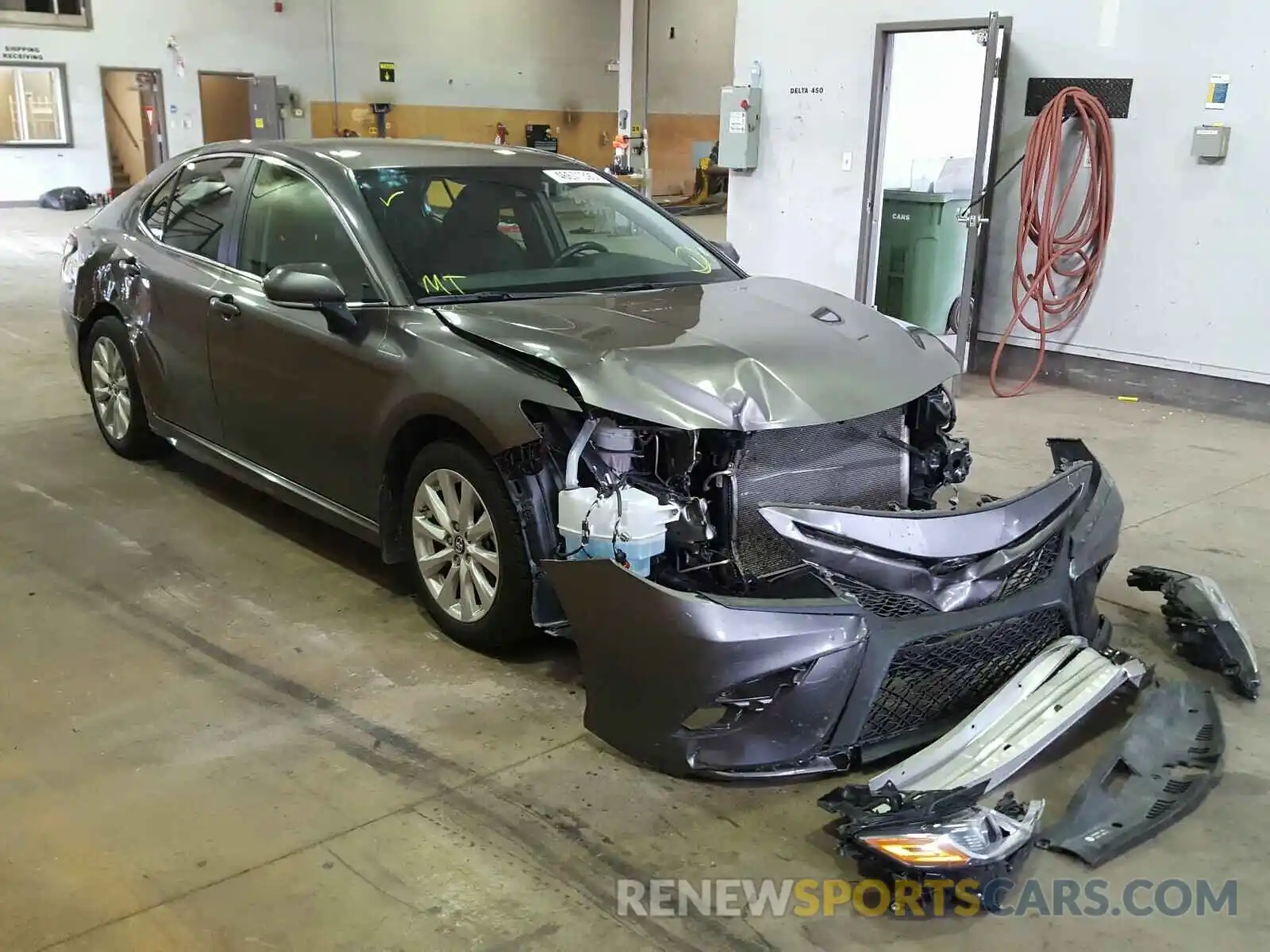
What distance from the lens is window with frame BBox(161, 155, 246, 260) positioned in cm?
437

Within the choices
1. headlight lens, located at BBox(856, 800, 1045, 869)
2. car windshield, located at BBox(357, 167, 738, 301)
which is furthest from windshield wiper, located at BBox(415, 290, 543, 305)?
headlight lens, located at BBox(856, 800, 1045, 869)

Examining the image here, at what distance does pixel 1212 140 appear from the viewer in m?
6.74

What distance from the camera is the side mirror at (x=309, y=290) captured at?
11.2 ft

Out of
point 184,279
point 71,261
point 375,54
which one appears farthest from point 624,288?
point 375,54

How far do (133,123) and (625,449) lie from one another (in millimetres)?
21301

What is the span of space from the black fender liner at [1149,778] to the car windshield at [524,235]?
208 centimetres

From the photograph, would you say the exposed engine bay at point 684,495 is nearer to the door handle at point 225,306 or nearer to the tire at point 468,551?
the tire at point 468,551

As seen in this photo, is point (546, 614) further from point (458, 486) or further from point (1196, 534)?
point (1196, 534)

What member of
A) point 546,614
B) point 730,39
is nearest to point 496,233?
point 546,614

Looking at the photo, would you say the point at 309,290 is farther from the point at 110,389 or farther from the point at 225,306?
the point at 110,389

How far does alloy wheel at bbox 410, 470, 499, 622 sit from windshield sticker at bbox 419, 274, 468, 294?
1.97 feet

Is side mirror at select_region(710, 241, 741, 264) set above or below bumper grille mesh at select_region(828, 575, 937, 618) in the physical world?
above

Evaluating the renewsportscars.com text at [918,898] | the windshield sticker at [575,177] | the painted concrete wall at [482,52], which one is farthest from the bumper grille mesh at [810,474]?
the painted concrete wall at [482,52]

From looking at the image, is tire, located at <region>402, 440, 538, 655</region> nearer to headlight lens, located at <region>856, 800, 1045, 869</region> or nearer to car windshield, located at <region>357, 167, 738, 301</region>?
car windshield, located at <region>357, 167, 738, 301</region>
